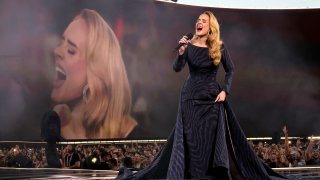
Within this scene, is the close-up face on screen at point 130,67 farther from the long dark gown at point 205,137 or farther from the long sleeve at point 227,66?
the long dark gown at point 205,137

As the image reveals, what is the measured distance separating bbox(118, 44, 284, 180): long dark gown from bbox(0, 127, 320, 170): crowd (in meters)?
3.73

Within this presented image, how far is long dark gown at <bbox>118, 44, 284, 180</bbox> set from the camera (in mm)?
3711

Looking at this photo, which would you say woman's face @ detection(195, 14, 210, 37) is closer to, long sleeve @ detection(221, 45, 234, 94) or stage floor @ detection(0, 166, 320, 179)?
long sleeve @ detection(221, 45, 234, 94)

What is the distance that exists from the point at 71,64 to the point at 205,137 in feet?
24.4

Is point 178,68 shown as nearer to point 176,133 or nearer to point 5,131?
point 176,133

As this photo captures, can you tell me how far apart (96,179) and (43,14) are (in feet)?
21.5

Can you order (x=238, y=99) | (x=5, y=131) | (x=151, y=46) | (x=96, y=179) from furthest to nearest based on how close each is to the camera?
(x=238, y=99) → (x=151, y=46) → (x=5, y=131) → (x=96, y=179)

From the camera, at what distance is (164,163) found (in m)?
4.00

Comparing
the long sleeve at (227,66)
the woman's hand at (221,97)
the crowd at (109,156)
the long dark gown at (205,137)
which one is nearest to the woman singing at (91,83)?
the crowd at (109,156)

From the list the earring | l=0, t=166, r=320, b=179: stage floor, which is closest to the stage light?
l=0, t=166, r=320, b=179: stage floor

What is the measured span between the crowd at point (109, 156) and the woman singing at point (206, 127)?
374 cm

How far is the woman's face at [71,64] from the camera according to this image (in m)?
10.5

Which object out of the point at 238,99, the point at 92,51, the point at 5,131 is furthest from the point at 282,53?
the point at 5,131

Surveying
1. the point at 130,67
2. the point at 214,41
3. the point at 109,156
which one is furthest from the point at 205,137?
the point at 130,67
